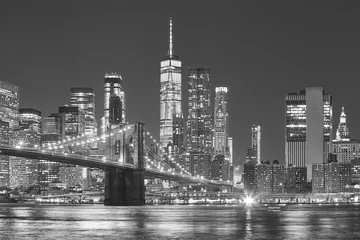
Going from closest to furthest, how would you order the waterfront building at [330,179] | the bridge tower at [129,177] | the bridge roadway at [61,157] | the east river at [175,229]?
the east river at [175,229] < the bridge roadway at [61,157] < the bridge tower at [129,177] < the waterfront building at [330,179]

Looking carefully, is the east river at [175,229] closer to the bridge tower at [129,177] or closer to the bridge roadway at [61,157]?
the bridge roadway at [61,157]

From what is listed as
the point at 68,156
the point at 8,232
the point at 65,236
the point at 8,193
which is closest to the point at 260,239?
the point at 65,236

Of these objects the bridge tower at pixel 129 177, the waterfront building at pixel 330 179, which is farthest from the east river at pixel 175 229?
the waterfront building at pixel 330 179

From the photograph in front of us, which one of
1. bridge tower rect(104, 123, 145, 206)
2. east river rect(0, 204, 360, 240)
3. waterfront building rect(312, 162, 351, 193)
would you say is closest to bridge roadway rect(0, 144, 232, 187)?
bridge tower rect(104, 123, 145, 206)

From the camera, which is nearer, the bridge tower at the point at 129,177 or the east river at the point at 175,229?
the east river at the point at 175,229

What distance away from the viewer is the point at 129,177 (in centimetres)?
9531

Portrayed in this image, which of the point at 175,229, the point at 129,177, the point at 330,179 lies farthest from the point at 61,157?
the point at 330,179

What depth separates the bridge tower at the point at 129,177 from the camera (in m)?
95.4

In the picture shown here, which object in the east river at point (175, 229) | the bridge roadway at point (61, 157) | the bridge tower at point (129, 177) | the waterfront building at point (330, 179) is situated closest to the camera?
the east river at point (175, 229)

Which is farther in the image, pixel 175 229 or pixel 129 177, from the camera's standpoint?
pixel 129 177

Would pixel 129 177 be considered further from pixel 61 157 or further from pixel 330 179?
pixel 330 179

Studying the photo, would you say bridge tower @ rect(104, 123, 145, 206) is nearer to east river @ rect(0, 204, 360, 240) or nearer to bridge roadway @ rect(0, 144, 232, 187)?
bridge roadway @ rect(0, 144, 232, 187)

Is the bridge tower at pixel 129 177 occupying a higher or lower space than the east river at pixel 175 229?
higher

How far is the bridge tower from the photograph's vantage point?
9538 centimetres
